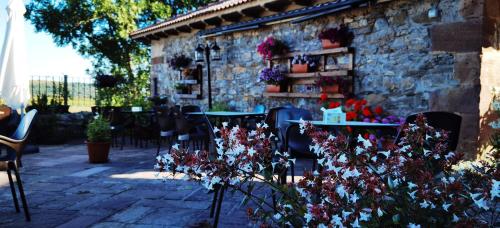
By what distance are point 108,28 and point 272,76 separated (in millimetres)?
8437

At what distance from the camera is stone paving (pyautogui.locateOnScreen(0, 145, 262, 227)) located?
247 centimetres

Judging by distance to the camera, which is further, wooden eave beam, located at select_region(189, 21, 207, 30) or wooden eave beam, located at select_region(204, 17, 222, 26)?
wooden eave beam, located at select_region(189, 21, 207, 30)

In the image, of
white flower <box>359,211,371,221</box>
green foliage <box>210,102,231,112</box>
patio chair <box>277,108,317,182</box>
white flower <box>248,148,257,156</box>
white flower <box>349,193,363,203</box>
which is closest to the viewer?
white flower <box>359,211,371,221</box>

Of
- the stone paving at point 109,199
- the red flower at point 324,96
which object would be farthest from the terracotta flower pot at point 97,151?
the red flower at point 324,96

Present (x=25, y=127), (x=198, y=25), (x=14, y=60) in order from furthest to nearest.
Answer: (x=198, y=25)
(x=14, y=60)
(x=25, y=127)

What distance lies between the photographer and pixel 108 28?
12297mm

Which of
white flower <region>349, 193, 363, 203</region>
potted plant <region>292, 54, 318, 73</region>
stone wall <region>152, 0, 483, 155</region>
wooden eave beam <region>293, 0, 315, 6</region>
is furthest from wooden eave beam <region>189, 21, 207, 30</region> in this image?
white flower <region>349, 193, 363, 203</region>

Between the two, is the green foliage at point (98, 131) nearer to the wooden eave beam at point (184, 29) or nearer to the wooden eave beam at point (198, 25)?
the wooden eave beam at point (198, 25)

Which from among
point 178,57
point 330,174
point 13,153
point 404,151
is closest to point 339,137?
point 330,174

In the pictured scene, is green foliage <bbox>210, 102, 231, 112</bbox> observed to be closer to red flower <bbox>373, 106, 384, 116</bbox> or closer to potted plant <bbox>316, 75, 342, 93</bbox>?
potted plant <bbox>316, 75, 342, 93</bbox>

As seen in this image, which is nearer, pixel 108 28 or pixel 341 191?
pixel 341 191

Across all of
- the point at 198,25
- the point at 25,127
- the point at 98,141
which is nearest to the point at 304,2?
the point at 198,25

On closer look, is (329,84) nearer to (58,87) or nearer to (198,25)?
(198,25)

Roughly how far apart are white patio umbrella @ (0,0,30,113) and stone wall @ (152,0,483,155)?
374 centimetres
